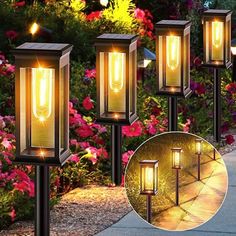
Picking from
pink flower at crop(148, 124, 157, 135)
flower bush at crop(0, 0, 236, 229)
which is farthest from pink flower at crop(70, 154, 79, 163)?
pink flower at crop(148, 124, 157, 135)

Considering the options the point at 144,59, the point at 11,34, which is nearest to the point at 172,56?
the point at 144,59

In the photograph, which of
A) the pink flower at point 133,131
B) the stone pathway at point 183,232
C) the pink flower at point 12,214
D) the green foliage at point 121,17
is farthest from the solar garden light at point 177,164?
the green foliage at point 121,17

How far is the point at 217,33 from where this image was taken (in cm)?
1078

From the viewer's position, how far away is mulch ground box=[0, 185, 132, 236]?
6766 millimetres

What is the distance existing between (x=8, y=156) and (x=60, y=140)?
1973mm

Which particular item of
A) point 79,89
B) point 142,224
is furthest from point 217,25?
point 142,224

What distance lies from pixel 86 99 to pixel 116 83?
53.5 inches

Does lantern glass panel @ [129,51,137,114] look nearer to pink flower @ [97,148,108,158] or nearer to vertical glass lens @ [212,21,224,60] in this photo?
pink flower @ [97,148,108,158]

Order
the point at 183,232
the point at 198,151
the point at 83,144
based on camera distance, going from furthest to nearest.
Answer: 1. the point at 83,144
2. the point at 183,232
3. the point at 198,151

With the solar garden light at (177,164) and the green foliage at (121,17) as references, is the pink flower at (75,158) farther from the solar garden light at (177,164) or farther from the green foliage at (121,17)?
the green foliage at (121,17)

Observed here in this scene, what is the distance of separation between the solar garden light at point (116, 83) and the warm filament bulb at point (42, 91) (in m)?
2.04

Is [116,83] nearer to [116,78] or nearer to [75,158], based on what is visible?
[116,78]

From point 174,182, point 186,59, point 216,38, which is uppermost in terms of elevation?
point 216,38

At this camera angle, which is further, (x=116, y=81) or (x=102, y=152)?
(x=102, y=152)
